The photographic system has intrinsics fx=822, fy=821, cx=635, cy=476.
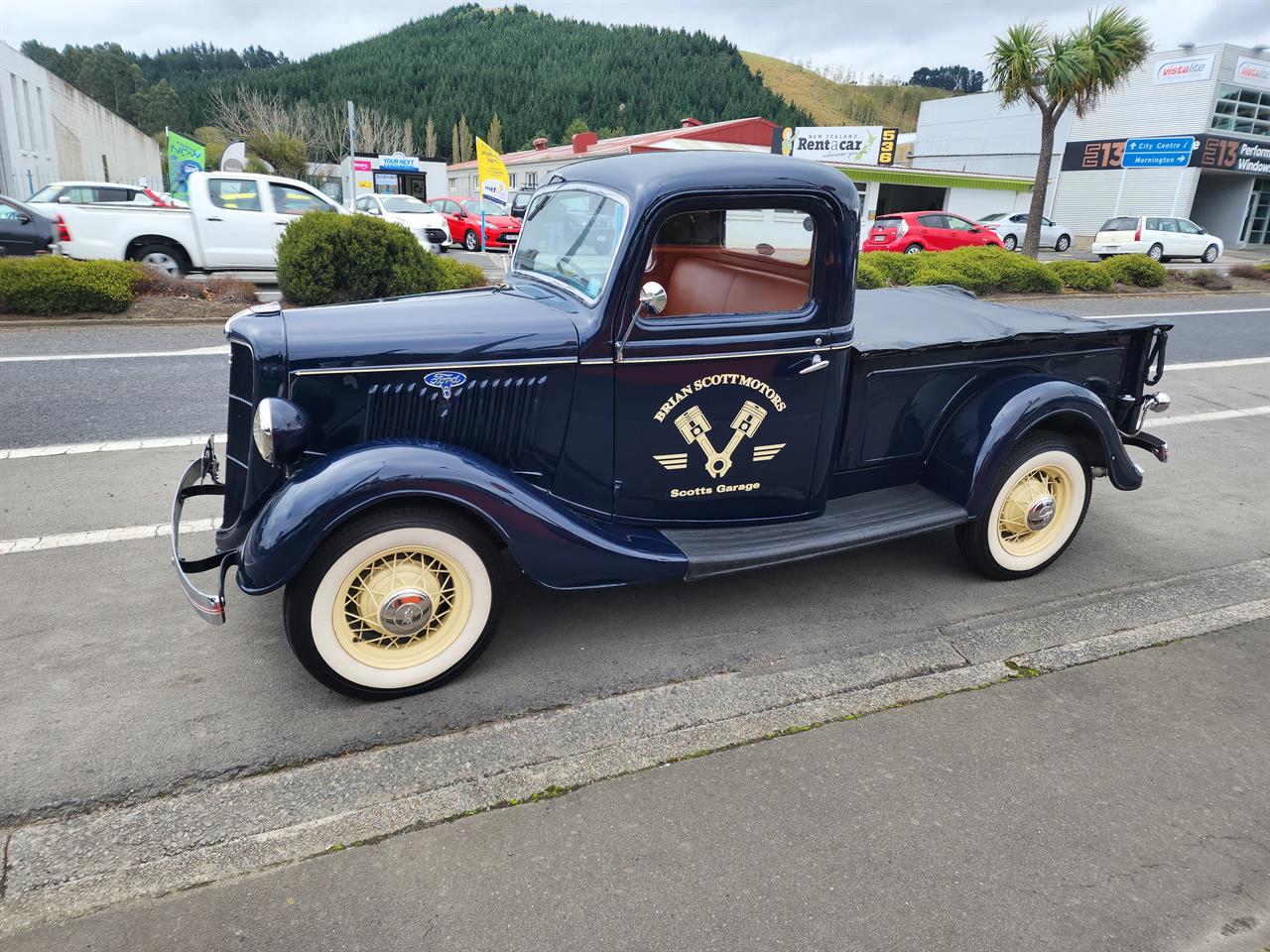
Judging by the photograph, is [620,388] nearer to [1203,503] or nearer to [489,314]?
[489,314]

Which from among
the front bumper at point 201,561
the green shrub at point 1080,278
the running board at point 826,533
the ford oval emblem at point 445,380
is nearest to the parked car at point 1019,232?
the green shrub at point 1080,278

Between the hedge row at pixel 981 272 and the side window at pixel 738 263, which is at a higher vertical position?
the side window at pixel 738 263

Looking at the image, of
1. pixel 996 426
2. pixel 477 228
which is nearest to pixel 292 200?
pixel 477 228

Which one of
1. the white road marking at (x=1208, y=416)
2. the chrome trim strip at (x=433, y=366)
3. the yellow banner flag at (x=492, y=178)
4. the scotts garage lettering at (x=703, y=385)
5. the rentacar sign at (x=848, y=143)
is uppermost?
the rentacar sign at (x=848, y=143)

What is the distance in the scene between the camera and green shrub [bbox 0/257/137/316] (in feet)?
31.9

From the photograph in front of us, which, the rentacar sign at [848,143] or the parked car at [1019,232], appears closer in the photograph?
the parked car at [1019,232]

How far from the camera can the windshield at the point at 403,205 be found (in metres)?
21.6

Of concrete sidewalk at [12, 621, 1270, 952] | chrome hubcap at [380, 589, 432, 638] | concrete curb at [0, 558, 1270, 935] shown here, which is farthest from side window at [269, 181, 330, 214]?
concrete sidewalk at [12, 621, 1270, 952]

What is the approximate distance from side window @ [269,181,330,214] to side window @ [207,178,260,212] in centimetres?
27

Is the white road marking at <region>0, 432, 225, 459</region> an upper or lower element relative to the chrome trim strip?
lower

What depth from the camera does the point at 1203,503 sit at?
17.6 feet

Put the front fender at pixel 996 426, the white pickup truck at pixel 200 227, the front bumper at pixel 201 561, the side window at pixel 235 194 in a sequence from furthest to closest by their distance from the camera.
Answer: the side window at pixel 235 194, the white pickup truck at pixel 200 227, the front fender at pixel 996 426, the front bumper at pixel 201 561

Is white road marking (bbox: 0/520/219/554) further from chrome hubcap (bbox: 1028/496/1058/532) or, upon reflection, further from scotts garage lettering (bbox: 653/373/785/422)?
chrome hubcap (bbox: 1028/496/1058/532)

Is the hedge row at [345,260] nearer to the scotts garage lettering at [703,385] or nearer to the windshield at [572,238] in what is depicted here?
the windshield at [572,238]
